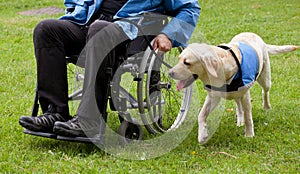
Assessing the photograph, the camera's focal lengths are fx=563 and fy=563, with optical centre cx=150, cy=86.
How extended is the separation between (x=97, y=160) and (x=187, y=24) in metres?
1.23

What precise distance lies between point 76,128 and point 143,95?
0.77 meters

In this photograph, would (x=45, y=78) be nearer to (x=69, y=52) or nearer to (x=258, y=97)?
(x=69, y=52)

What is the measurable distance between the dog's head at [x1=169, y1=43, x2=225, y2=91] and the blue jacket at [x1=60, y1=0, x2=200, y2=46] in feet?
0.95

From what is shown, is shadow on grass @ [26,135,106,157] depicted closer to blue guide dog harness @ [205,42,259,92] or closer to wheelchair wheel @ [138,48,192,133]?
wheelchair wheel @ [138,48,192,133]

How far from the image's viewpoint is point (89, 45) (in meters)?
3.69

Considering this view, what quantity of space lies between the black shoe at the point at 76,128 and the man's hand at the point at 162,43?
715mm

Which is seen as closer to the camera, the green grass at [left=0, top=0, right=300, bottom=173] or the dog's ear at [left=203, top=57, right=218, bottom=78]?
the green grass at [left=0, top=0, right=300, bottom=173]

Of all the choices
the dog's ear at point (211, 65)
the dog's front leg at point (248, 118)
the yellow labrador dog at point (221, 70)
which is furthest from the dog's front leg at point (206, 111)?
the dog's ear at point (211, 65)

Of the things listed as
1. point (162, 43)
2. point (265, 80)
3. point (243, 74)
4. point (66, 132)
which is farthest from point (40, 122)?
point (265, 80)

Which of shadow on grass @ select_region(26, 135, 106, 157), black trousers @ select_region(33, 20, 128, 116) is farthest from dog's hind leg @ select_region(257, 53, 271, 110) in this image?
shadow on grass @ select_region(26, 135, 106, 157)

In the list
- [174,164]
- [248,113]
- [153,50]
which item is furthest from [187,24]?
[174,164]

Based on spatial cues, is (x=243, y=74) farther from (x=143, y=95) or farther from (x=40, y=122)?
(x=40, y=122)

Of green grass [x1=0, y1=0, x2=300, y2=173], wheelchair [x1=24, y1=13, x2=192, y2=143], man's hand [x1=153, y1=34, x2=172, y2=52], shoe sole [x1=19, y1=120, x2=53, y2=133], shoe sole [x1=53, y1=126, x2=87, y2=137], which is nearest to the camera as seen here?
green grass [x1=0, y1=0, x2=300, y2=173]

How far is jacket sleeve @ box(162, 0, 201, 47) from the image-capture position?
13.3 ft
